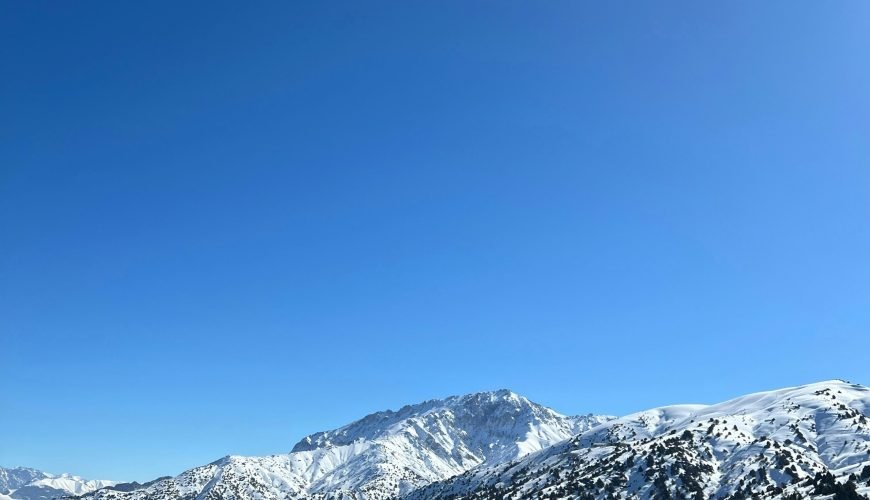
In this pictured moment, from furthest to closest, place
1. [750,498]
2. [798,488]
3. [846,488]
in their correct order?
[750,498], [798,488], [846,488]

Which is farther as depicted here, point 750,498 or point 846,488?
point 750,498

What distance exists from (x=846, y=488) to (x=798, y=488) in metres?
Result: 27.6

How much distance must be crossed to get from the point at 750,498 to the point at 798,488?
17.0 m

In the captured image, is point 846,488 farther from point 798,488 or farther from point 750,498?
point 750,498

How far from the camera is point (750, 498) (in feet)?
617

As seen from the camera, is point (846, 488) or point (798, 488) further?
point (798, 488)

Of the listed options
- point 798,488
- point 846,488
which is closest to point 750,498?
point 798,488

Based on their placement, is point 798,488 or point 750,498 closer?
point 798,488

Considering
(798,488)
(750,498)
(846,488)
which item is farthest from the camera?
(750,498)

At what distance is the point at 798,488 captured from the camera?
6900 inches

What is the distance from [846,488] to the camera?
492 feet
